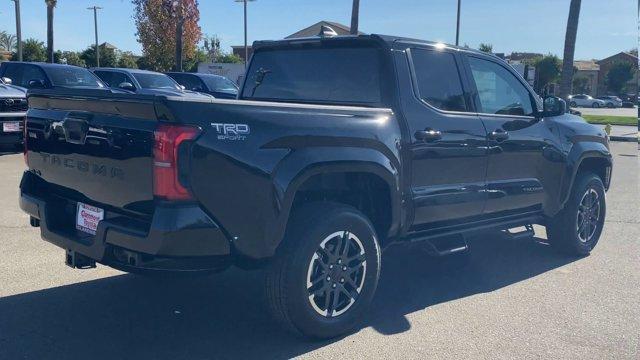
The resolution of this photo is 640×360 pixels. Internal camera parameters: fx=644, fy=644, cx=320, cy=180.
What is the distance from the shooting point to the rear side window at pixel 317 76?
4.72 m

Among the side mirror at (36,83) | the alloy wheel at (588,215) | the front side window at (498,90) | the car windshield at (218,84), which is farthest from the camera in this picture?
the car windshield at (218,84)

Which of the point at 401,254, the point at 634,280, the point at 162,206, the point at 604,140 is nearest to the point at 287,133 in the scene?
the point at 162,206

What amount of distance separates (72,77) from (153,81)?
137 inches

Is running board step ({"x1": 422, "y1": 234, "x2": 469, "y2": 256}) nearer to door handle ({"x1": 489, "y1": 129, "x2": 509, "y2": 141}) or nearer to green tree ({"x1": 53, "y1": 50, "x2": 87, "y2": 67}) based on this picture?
door handle ({"x1": 489, "y1": 129, "x2": 509, "y2": 141})

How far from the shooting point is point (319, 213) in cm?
400

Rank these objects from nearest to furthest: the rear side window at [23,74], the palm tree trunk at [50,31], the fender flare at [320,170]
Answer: the fender flare at [320,170] < the rear side window at [23,74] < the palm tree trunk at [50,31]

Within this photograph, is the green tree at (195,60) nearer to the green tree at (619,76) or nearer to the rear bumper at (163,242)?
the green tree at (619,76)

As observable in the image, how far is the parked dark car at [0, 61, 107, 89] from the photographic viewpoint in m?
12.9

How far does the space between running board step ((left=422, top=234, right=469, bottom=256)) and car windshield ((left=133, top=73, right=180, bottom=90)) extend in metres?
12.7

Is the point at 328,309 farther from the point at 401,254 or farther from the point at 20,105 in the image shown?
the point at 20,105

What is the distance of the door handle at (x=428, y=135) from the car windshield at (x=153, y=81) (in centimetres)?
1280

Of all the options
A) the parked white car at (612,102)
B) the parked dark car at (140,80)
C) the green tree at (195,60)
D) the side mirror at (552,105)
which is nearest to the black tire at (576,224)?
the side mirror at (552,105)

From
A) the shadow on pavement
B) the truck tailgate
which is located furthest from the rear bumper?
the shadow on pavement

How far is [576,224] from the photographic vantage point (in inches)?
250
